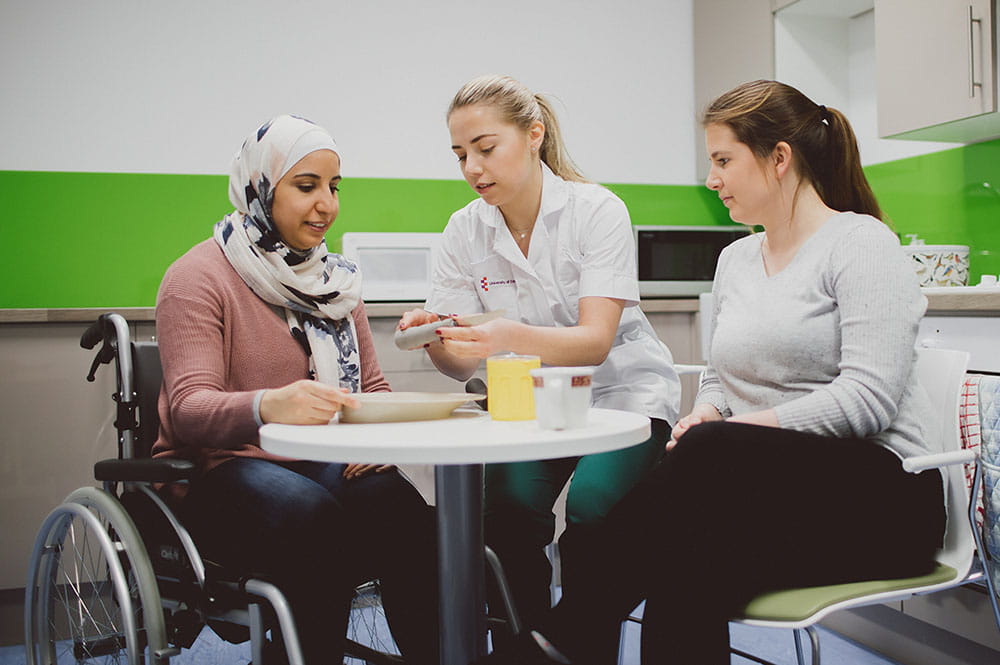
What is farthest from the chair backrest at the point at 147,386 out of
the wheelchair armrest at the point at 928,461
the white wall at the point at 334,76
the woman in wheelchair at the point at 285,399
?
the white wall at the point at 334,76

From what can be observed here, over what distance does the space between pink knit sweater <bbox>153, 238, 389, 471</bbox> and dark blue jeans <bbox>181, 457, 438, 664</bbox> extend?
82mm

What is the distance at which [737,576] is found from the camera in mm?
1236

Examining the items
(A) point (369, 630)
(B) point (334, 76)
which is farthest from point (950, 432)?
(B) point (334, 76)

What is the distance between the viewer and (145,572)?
1375 mm

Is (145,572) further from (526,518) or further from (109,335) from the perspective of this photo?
(526,518)

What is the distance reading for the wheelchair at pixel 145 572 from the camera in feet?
Result: 4.42

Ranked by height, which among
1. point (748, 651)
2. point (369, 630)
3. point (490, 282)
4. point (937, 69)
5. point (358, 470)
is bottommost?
point (748, 651)

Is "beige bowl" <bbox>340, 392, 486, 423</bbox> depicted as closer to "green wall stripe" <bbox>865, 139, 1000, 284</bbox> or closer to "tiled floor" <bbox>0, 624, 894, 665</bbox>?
"tiled floor" <bbox>0, 624, 894, 665</bbox>

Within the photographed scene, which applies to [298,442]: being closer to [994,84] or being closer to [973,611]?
[973,611]

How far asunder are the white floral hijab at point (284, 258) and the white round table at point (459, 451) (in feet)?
1.06

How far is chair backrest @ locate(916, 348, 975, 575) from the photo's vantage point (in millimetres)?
1432

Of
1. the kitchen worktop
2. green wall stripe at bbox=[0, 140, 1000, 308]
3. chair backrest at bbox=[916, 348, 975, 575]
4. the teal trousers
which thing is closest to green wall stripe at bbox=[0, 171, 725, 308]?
green wall stripe at bbox=[0, 140, 1000, 308]

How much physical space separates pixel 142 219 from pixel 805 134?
259cm

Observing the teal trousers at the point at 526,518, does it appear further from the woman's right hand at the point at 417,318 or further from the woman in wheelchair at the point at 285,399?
the woman's right hand at the point at 417,318
